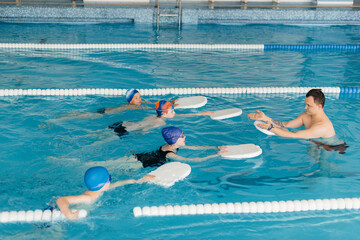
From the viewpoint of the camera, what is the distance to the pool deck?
1135 centimetres

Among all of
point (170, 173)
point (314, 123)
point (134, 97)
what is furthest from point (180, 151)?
point (314, 123)

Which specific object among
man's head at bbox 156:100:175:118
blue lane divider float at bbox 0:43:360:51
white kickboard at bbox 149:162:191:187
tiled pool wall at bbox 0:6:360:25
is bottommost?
white kickboard at bbox 149:162:191:187

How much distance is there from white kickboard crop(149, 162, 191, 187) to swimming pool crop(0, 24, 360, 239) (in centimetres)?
8

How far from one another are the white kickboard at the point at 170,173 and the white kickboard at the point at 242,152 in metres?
0.49

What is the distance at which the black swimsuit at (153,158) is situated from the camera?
383cm

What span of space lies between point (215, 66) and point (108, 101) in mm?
2615

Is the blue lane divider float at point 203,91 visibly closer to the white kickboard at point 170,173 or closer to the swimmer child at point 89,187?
the white kickboard at point 170,173

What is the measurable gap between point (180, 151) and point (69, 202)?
1.51m

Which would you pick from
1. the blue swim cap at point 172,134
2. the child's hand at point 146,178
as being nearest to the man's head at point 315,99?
the blue swim cap at point 172,134

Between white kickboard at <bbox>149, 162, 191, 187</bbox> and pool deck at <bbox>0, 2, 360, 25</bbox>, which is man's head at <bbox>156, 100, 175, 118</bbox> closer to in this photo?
white kickboard at <bbox>149, 162, 191, 187</bbox>

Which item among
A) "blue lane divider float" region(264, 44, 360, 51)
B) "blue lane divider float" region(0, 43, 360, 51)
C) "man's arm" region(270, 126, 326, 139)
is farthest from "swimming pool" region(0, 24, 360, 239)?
"blue lane divider float" region(264, 44, 360, 51)

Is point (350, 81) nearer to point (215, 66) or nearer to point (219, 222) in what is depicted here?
point (215, 66)

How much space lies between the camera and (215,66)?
7.64m

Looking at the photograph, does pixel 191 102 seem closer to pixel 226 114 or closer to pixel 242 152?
pixel 226 114
